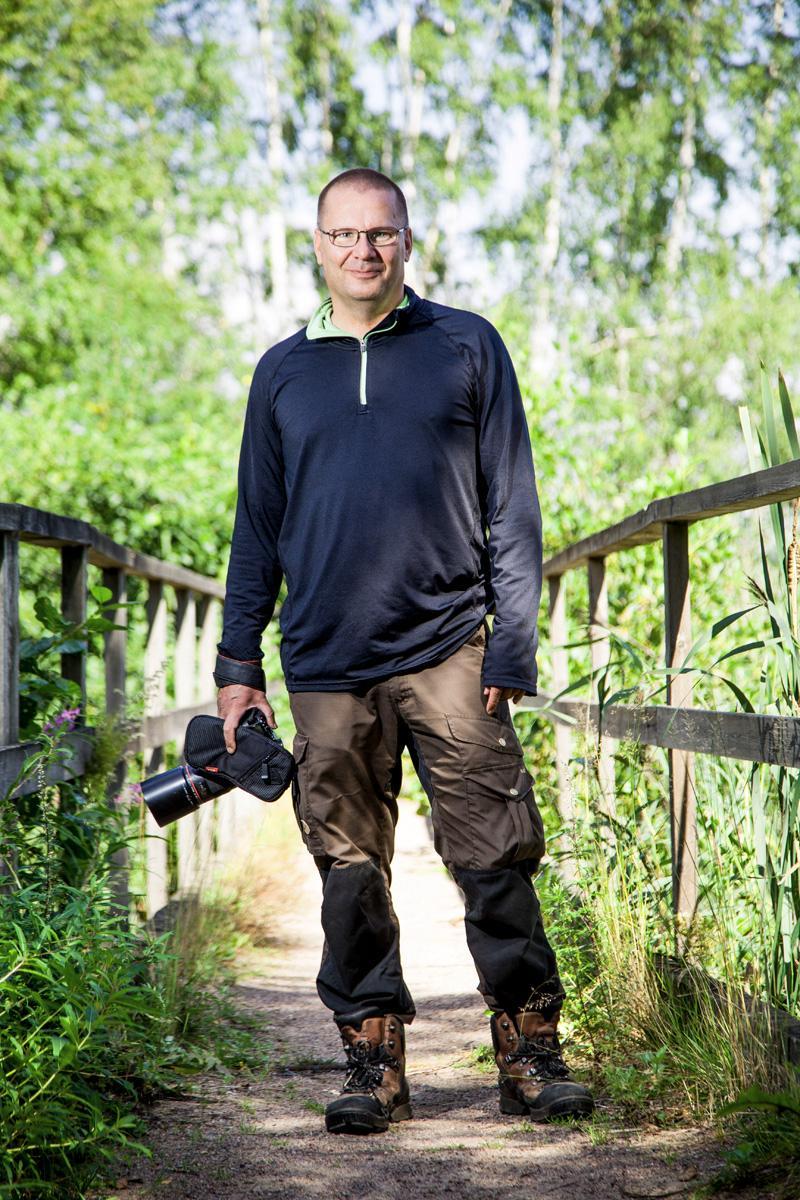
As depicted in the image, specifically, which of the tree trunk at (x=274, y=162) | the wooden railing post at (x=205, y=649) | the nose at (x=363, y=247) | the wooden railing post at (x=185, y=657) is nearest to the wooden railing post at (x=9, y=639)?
the nose at (x=363, y=247)

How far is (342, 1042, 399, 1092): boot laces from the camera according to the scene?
2.71 meters

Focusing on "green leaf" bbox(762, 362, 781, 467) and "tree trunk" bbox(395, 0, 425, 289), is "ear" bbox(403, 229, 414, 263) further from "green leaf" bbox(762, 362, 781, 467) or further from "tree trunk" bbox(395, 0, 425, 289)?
"tree trunk" bbox(395, 0, 425, 289)

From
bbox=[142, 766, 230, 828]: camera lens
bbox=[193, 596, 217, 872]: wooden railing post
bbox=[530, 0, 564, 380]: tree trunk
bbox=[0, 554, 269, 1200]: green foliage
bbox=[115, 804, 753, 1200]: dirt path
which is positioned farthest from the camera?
bbox=[530, 0, 564, 380]: tree trunk

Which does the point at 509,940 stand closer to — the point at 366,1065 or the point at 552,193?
the point at 366,1065

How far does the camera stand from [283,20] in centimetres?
2030

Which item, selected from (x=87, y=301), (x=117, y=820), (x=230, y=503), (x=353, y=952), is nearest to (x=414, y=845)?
(x=230, y=503)

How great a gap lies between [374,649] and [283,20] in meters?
19.8

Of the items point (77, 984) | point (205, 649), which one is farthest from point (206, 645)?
point (77, 984)

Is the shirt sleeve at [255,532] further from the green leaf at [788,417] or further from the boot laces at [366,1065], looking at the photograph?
the green leaf at [788,417]

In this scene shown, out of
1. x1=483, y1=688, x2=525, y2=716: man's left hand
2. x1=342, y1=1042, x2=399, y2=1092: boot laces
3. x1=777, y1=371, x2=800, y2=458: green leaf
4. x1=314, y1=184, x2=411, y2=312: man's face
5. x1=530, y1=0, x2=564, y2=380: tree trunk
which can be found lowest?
x1=342, y1=1042, x2=399, y2=1092: boot laces

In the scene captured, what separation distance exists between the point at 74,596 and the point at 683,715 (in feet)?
5.84

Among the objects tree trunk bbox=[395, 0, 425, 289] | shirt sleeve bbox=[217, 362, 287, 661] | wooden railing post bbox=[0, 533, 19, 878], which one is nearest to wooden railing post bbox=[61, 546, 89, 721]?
wooden railing post bbox=[0, 533, 19, 878]

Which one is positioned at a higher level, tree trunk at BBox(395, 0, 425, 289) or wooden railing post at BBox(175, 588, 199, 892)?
tree trunk at BBox(395, 0, 425, 289)

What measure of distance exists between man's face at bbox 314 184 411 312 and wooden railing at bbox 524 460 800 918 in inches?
31.3
